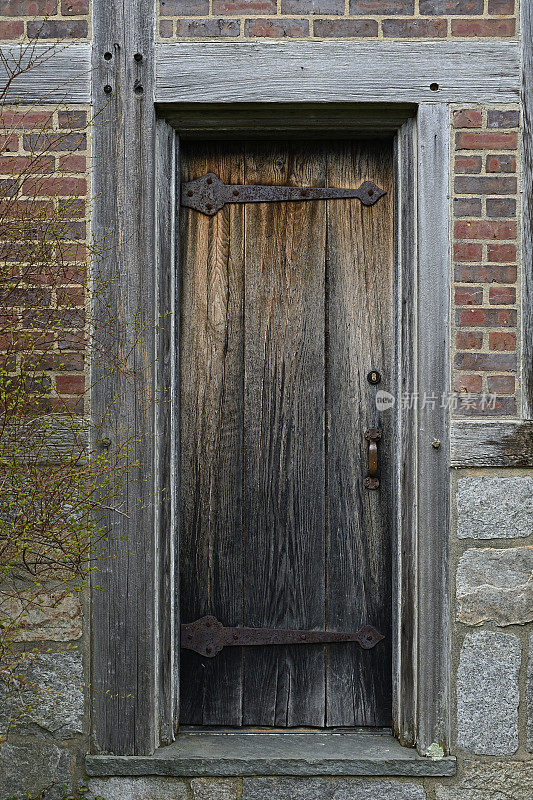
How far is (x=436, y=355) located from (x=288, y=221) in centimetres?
76

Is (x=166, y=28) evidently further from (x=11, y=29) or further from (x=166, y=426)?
(x=166, y=426)

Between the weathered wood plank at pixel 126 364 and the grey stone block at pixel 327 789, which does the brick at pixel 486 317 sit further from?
the grey stone block at pixel 327 789

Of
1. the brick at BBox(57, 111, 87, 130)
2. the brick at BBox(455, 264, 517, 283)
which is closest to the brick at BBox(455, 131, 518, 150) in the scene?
the brick at BBox(455, 264, 517, 283)

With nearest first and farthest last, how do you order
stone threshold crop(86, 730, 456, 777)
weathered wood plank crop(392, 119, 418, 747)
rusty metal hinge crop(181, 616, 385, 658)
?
1. stone threshold crop(86, 730, 456, 777)
2. weathered wood plank crop(392, 119, 418, 747)
3. rusty metal hinge crop(181, 616, 385, 658)

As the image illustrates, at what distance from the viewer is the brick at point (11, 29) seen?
2713mm

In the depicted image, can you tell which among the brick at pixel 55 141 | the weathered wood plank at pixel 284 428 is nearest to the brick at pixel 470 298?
the weathered wood plank at pixel 284 428

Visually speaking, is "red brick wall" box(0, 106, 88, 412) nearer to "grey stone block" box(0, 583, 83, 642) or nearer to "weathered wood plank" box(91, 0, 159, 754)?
"weathered wood plank" box(91, 0, 159, 754)

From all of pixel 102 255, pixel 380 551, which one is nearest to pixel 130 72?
pixel 102 255

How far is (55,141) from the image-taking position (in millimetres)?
2686

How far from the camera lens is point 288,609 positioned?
2.92 metres

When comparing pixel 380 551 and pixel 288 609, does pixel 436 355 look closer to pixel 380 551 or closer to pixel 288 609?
pixel 380 551

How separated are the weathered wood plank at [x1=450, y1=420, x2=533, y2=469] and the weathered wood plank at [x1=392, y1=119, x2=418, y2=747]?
15 centimetres

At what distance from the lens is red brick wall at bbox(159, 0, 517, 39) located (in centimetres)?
269

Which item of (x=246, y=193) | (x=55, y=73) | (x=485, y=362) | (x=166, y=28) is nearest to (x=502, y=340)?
(x=485, y=362)
